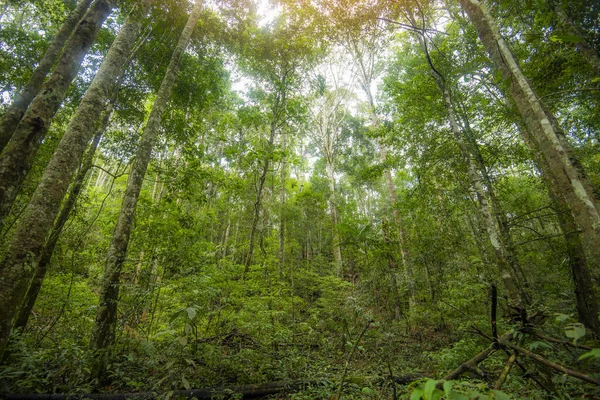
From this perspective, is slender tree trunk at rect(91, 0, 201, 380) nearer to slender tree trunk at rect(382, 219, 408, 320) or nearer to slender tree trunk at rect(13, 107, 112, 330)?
slender tree trunk at rect(13, 107, 112, 330)

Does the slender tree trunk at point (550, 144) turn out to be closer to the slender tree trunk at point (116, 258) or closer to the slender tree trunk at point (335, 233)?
the slender tree trunk at point (116, 258)

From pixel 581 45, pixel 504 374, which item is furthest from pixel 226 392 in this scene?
pixel 581 45

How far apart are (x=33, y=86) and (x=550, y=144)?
7553 mm

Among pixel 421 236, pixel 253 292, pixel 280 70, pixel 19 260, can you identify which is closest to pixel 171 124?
pixel 280 70

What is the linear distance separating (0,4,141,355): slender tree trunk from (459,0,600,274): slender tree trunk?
5903mm

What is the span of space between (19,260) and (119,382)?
2708 mm

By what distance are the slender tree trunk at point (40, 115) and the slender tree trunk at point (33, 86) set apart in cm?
67

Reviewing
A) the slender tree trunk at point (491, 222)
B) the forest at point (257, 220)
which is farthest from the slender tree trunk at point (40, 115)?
the slender tree trunk at point (491, 222)

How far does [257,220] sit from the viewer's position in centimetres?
889

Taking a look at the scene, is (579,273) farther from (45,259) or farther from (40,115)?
(45,259)

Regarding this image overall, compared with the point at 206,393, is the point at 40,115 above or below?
above

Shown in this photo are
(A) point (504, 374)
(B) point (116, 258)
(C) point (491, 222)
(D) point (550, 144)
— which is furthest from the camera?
(C) point (491, 222)

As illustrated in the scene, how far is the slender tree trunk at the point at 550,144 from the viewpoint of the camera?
10.0 feet

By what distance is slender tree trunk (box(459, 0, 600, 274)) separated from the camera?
306cm
